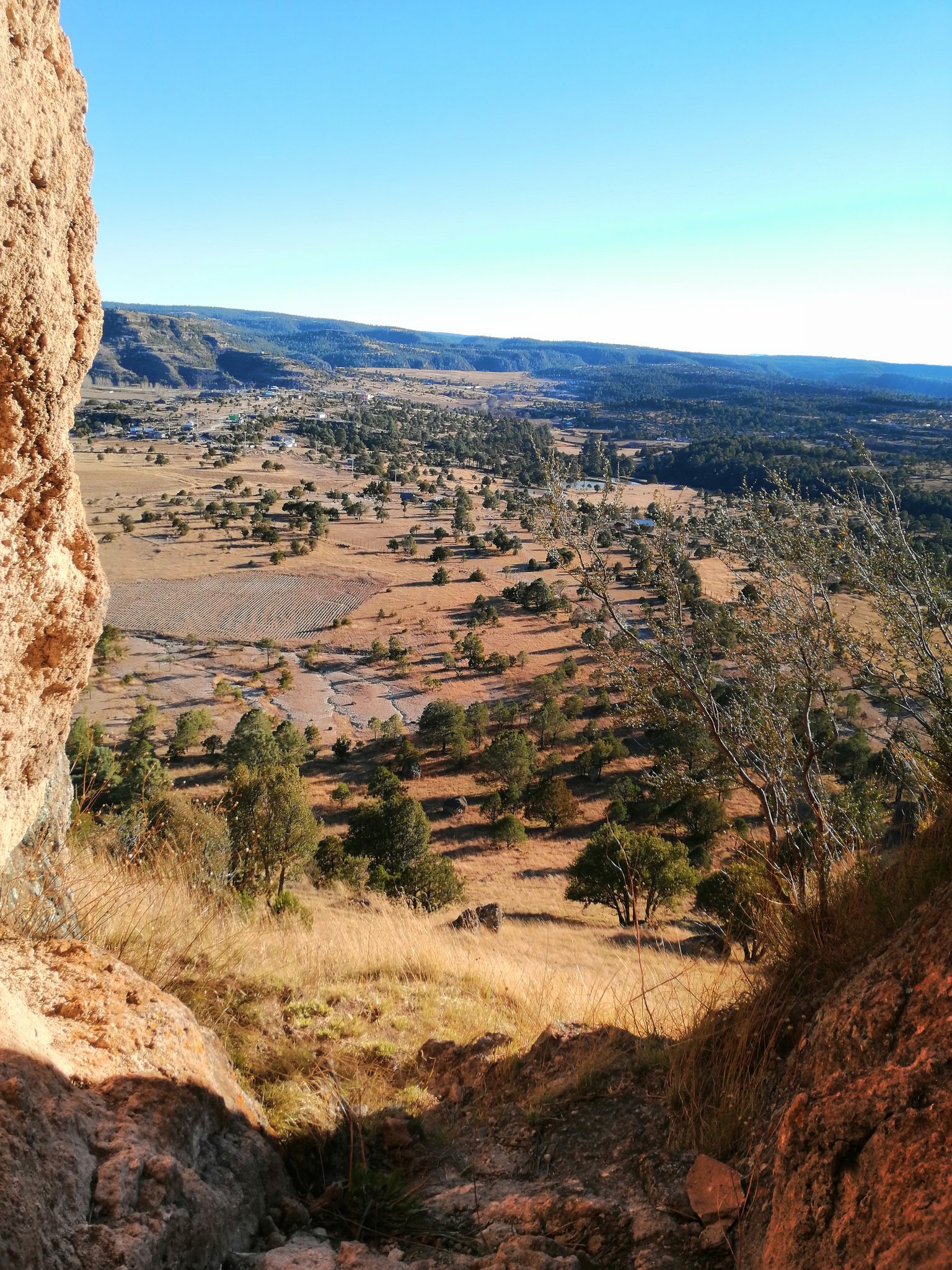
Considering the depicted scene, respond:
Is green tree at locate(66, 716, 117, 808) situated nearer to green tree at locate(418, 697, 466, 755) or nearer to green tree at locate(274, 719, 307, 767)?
green tree at locate(274, 719, 307, 767)

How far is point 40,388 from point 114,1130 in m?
2.82

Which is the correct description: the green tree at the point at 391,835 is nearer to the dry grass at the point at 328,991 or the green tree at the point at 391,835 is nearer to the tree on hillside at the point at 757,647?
the dry grass at the point at 328,991

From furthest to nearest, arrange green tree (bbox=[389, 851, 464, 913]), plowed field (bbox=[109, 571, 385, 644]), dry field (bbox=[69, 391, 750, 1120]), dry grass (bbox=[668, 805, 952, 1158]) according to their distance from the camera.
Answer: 1. plowed field (bbox=[109, 571, 385, 644])
2. green tree (bbox=[389, 851, 464, 913])
3. dry field (bbox=[69, 391, 750, 1120])
4. dry grass (bbox=[668, 805, 952, 1158])

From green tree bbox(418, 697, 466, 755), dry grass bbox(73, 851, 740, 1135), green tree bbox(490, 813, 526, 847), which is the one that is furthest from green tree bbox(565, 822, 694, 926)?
green tree bbox(418, 697, 466, 755)

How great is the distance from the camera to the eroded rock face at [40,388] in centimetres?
288

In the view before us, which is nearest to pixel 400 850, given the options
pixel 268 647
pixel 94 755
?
pixel 94 755

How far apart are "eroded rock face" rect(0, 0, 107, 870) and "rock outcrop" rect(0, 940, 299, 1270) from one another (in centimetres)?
80

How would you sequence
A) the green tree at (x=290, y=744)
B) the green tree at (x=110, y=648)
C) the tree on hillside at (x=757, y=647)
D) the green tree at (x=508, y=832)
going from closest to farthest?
the tree on hillside at (x=757, y=647), the green tree at (x=508, y=832), the green tree at (x=290, y=744), the green tree at (x=110, y=648)

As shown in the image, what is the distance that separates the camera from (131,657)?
4266 centimetres

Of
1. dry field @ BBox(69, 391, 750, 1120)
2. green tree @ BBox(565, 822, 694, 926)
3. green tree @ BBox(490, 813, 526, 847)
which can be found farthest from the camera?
green tree @ BBox(490, 813, 526, 847)

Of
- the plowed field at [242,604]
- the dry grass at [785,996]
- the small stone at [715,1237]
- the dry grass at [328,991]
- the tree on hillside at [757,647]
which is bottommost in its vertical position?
the plowed field at [242,604]

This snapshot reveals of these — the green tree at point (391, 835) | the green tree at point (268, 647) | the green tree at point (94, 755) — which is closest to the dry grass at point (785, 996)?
the green tree at point (94, 755)

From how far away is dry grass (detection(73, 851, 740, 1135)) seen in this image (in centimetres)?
368

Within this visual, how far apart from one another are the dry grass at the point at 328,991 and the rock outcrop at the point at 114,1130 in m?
0.53
